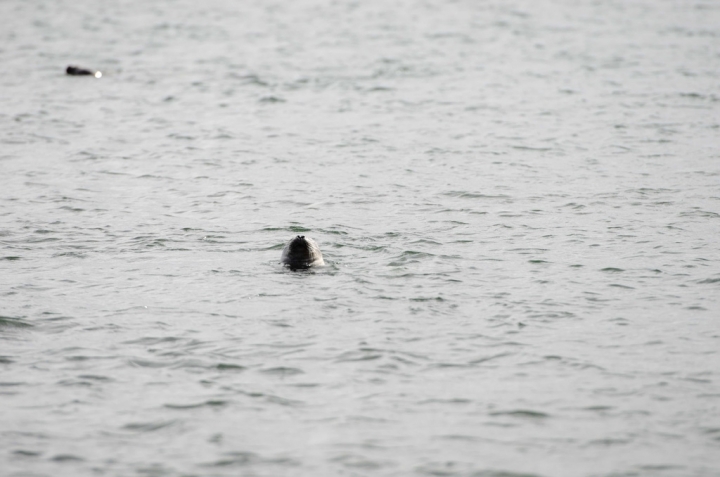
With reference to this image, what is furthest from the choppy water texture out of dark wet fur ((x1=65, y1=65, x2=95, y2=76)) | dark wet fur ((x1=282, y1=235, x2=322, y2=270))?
dark wet fur ((x1=65, y1=65, x2=95, y2=76))

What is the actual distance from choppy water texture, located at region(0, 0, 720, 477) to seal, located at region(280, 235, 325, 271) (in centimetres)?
19

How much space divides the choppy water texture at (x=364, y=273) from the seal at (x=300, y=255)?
0.61 feet

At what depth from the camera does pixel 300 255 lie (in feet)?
44.2

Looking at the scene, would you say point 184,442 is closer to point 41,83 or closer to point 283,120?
point 283,120

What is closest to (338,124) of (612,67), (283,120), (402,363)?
(283,120)

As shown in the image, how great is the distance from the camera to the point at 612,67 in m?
30.4

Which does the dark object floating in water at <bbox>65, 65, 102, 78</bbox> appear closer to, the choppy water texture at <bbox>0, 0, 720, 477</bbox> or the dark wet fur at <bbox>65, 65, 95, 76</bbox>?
the dark wet fur at <bbox>65, 65, 95, 76</bbox>

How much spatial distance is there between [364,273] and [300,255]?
3.07 feet

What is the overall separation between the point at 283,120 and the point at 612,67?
11729 millimetres

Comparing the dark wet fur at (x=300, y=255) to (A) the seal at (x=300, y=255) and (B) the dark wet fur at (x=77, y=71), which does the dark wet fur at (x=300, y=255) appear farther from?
(B) the dark wet fur at (x=77, y=71)

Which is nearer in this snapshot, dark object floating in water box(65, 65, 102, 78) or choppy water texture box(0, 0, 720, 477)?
choppy water texture box(0, 0, 720, 477)

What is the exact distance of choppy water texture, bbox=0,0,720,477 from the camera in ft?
29.9

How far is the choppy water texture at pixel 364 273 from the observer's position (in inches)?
359

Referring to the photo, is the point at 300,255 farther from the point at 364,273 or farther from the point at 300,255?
the point at 364,273
